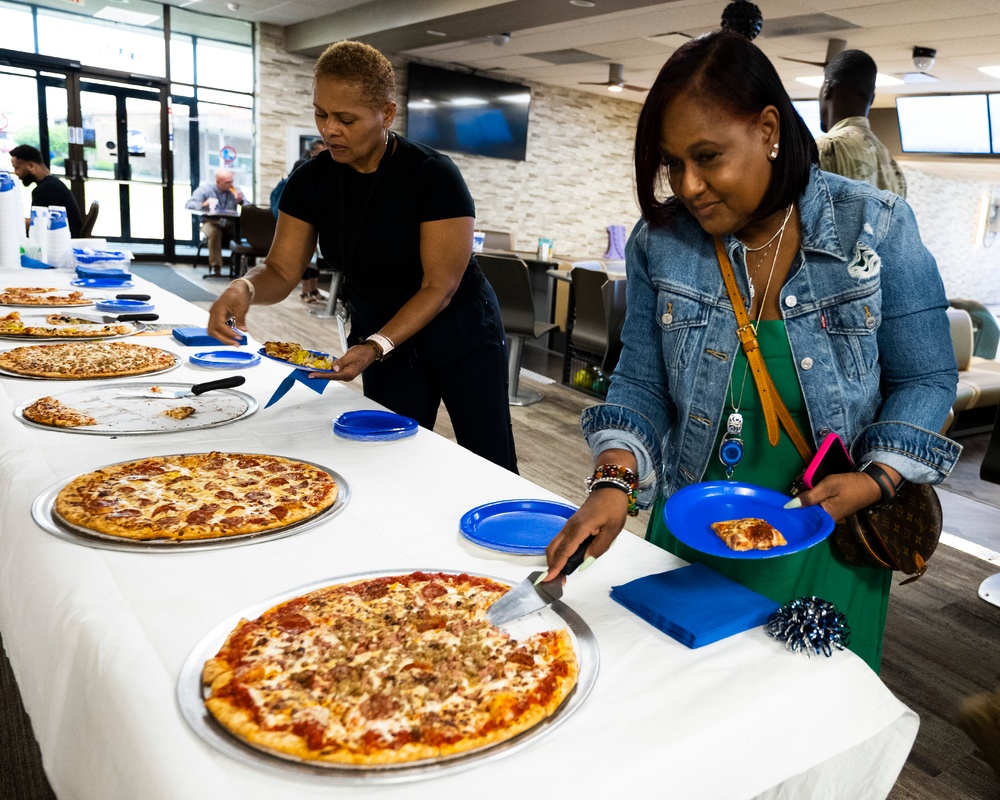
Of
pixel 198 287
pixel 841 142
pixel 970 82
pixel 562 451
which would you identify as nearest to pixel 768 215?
pixel 841 142

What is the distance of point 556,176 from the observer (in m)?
11.5

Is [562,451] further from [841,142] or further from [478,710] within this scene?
[478,710]

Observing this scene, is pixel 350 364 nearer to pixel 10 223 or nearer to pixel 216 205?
pixel 10 223

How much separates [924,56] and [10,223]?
22.9 ft

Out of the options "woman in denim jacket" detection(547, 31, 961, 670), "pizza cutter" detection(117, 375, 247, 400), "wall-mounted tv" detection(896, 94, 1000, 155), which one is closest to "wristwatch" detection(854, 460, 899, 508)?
"woman in denim jacket" detection(547, 31, 961, 670)

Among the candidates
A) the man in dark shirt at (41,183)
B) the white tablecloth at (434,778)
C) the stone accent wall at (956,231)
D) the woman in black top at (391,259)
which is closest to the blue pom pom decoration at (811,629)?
the white tablecloth at (434,778)

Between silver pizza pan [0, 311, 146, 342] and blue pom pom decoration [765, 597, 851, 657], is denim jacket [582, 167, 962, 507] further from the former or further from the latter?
silver pizza pan [0, 311, 146, 342]

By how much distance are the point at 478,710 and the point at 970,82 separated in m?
9.12

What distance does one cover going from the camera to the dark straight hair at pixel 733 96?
1.04m

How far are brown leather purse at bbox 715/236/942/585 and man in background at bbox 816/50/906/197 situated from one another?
184cm

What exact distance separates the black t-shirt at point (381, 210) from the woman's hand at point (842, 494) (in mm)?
1115

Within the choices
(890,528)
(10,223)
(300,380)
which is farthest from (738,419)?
(10,223)

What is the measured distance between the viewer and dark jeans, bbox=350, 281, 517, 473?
6.55 feet

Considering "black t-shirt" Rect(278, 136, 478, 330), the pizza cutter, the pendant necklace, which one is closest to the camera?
the pendant necklace
